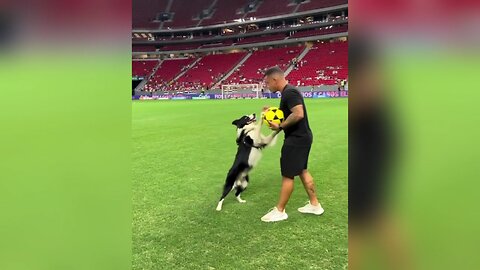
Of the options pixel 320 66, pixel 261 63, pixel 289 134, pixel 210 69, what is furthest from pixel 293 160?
pixel 210 69

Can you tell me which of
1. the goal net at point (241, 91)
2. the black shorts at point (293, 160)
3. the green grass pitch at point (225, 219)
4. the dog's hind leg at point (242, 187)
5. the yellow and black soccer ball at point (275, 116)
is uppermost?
the goal net at point (241, 91)

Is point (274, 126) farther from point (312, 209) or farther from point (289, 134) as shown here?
point (312, 209)

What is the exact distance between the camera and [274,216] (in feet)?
15.0

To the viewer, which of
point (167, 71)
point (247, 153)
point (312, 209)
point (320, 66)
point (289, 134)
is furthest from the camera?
point (167, 71)

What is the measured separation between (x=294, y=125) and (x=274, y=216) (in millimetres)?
1240

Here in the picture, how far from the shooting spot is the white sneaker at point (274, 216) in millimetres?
4531

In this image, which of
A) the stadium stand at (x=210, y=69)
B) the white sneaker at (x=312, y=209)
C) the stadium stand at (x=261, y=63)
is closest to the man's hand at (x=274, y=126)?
the white sneaker at (x=312, y=209)

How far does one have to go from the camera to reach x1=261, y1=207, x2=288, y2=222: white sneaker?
4.53 meters

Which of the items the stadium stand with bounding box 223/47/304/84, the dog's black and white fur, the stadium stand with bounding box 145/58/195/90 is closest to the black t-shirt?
the dog's black and white fur

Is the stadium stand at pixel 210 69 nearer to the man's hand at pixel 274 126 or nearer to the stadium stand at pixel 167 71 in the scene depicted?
the stadium stand at pixel 167 71

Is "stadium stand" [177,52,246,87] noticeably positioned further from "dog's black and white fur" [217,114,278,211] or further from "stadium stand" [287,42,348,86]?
"dog's black and white fur" [217,114,278,211]
